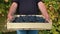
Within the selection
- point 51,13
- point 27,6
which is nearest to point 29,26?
point 27,6

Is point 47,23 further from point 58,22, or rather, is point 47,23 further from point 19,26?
point 58,22

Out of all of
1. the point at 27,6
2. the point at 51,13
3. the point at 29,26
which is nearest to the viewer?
the point at 29,26

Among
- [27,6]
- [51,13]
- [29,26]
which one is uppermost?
[27,6]

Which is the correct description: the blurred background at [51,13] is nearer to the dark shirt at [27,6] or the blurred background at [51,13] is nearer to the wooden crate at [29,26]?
the dark shirt at [27,6]

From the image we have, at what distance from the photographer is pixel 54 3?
439 cm

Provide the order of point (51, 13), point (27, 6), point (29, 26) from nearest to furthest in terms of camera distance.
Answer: point (29, 26)
point (27, 6)
point (51, 13)

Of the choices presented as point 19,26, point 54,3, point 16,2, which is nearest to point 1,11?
point 54,3

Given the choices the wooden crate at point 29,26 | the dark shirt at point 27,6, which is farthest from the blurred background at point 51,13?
the wooden crate at point 29,26

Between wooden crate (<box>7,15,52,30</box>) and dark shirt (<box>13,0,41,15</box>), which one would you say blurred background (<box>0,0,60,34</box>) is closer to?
dark shirt (<box>13,0,41,15</box>)

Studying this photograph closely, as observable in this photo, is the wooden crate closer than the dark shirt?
Yes

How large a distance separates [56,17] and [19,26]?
2.59 meters

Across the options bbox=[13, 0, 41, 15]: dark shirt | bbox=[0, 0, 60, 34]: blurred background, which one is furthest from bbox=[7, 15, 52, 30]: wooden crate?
bbox=[0, 0, 60, 34]: blurred background

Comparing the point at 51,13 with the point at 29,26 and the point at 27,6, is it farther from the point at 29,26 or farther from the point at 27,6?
the point at 29,26

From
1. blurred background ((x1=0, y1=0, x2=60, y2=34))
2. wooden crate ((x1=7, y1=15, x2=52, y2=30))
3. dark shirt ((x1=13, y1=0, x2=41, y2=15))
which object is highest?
dark shirt ((x1=13, y1=0, x2=41, y2=15))
